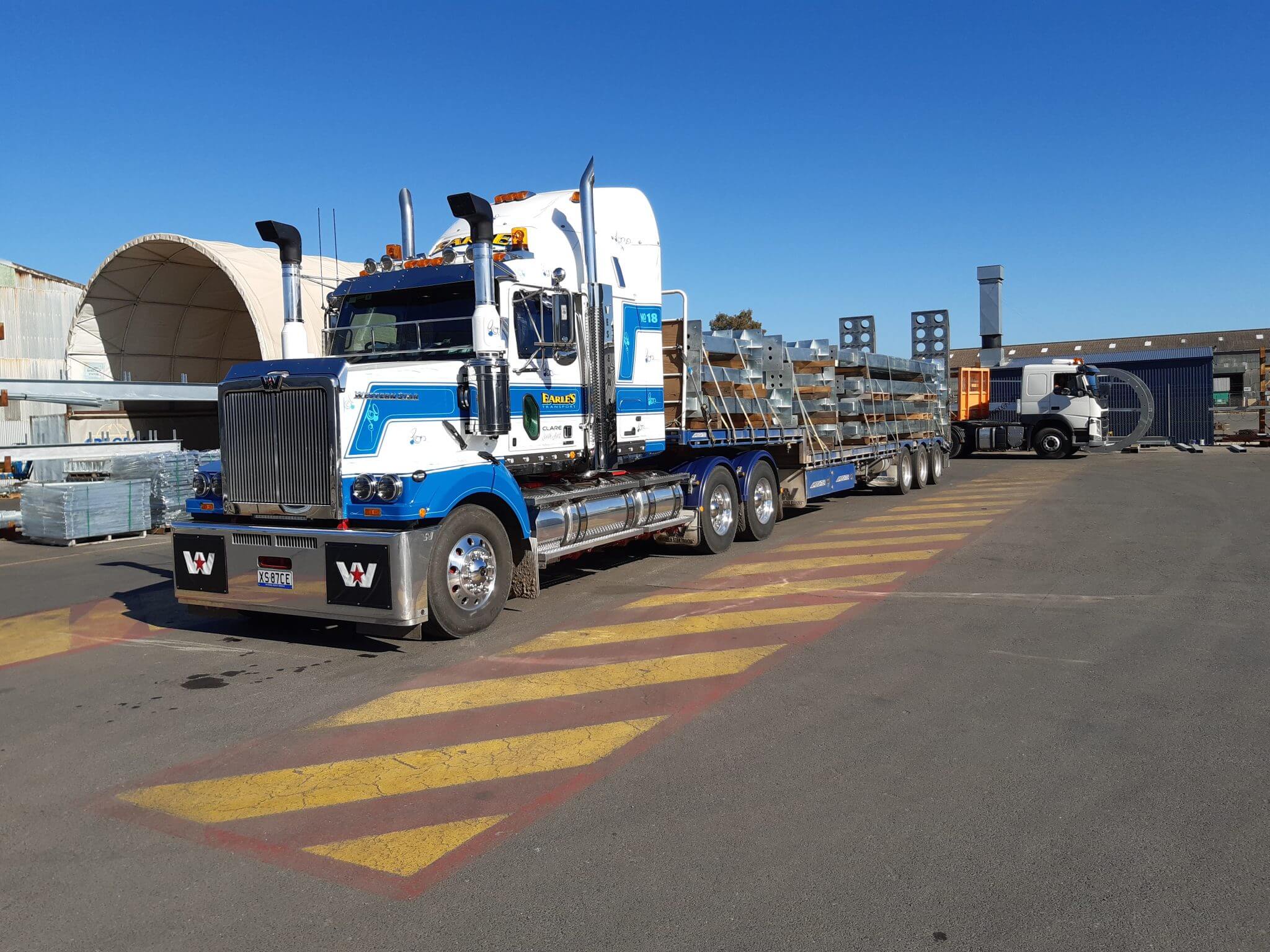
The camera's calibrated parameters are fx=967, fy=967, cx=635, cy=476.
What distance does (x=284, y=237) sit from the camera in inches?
366

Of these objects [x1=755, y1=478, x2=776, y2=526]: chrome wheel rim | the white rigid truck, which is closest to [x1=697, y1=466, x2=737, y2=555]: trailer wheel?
[x1=755, y1=478, x2=776, y2=526]: chrome wheel rim

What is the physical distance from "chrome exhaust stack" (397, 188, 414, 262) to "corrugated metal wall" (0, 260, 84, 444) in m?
24.7

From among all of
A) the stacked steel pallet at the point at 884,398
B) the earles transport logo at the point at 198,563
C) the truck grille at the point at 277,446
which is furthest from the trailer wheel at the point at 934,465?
the earles transport logo at the point at 198,563

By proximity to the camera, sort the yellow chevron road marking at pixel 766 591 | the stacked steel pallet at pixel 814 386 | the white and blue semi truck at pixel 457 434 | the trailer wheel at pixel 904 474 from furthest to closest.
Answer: the trailer wheel at pixel 904 474 → the stacked steel pallet at pixel 814 386 → the yellow chevron road marking at pixel 766 591 → the white and blue semi truck at pixel 457 434

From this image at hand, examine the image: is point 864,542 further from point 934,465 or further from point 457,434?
point 934,465

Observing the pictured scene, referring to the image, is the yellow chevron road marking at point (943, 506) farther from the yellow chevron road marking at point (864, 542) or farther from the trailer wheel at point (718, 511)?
the trailer wheel at point (718, 511)

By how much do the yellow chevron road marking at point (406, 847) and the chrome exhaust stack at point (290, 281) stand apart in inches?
239

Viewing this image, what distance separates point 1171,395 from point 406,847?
127 feet

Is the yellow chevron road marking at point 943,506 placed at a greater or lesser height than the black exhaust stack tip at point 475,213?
lesser

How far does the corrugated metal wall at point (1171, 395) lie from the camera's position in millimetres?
34562

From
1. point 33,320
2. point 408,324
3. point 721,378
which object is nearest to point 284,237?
point 408,324

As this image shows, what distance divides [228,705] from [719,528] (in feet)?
22.7

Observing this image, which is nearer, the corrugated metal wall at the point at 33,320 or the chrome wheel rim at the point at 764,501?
the chrome wheel rim at the point at 764,501

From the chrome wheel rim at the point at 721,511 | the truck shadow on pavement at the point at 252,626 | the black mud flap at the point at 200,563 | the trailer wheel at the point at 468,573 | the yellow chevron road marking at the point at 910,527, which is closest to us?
the trailer wheel at the point at 468,573
